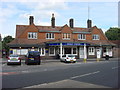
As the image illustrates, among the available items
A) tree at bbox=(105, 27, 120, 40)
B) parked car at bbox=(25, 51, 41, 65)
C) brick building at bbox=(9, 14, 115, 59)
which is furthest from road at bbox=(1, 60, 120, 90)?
tree at bbox=(105, 27, 120, 40)

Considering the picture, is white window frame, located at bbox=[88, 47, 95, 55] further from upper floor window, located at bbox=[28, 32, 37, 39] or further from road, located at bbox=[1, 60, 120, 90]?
road, located at bbox=[1, 60, 120, 90]

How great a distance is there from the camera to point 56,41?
39.4m

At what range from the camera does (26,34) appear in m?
41.3

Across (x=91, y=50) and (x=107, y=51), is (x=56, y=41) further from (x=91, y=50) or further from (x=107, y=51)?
(x=107, y=51)

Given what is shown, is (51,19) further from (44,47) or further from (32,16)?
(44,47)

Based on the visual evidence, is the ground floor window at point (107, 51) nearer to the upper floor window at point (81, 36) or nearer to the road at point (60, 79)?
the upper floor window at point (81, 36)

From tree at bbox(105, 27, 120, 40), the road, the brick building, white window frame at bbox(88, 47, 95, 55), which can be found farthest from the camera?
tree at bbox(105, 27, 120, 40)

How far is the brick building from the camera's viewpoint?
128ft

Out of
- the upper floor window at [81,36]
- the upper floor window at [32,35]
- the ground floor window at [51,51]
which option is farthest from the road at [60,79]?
the upper floor window at [81,36]

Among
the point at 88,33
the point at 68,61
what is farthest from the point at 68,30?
the point at 68,61

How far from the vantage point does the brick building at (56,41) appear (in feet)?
128

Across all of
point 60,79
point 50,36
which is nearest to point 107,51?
point 50,36

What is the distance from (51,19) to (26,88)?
39.3 m

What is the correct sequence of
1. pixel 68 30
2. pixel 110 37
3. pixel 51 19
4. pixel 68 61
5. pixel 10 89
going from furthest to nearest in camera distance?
pixel 110 37
pixel 51 19
pixel 68 30
pixel 68 61
pixel 10 89
